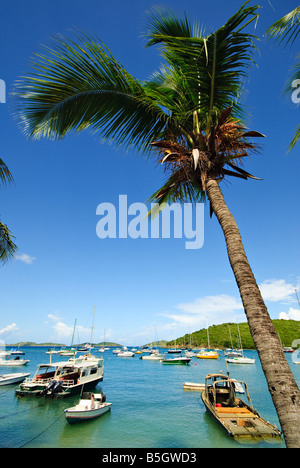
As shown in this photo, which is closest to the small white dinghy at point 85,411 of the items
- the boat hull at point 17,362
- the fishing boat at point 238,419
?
the fishing boat at point 238,419

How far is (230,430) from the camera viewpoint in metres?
12.9

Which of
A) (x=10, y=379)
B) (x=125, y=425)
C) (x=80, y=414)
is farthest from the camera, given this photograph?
(x=10, y=379)

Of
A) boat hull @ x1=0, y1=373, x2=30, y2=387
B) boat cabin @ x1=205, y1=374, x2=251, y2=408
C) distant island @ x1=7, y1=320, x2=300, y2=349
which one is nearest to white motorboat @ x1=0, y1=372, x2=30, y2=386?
boat hull @ x1=0, y1=373, x2=30, y2=387

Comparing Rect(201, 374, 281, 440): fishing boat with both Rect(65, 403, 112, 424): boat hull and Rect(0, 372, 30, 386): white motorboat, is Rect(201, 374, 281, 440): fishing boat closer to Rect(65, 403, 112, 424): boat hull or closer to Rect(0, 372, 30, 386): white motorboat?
Rect(65, 403, 112, 424): boat hull

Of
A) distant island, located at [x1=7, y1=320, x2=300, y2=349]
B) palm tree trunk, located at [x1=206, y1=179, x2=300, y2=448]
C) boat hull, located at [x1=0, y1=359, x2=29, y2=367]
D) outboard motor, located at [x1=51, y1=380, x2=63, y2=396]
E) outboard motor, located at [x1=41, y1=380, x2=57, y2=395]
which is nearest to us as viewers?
palm tree trunk, located at [x1=206, y1=179, x2=300, y2=448]

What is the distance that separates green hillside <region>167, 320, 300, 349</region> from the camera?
11200 centimetres

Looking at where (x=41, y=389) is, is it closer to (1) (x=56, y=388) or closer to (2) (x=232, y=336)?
(1) (x=56, y=388)

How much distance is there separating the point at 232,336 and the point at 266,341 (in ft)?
451

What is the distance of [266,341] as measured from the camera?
3.18 meters

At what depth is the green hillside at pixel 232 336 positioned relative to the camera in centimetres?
11200

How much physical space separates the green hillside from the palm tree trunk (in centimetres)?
12070

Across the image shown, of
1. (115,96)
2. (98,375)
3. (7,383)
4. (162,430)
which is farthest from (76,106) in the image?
(7,383)

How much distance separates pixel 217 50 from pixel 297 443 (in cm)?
628

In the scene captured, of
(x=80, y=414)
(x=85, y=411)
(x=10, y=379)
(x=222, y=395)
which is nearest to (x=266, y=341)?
(x=85, y=411)
